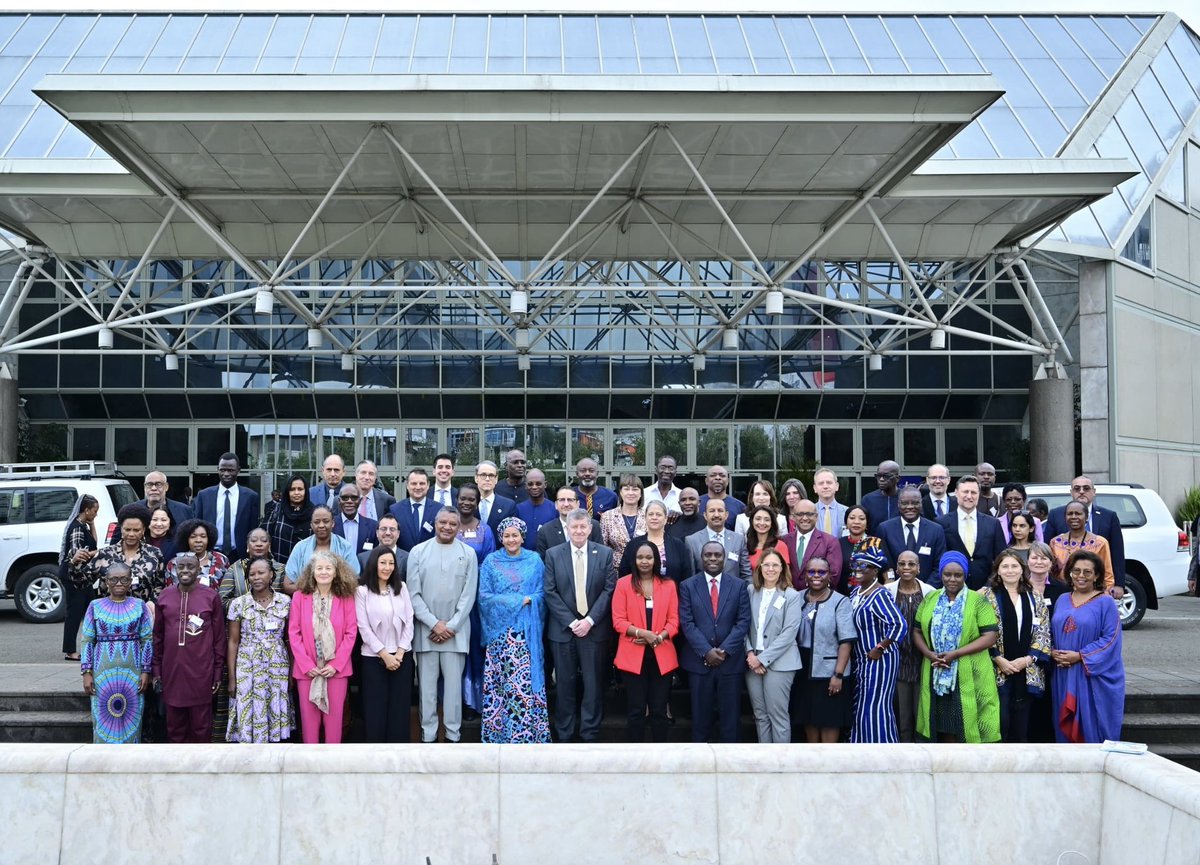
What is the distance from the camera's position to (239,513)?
29.0 ft

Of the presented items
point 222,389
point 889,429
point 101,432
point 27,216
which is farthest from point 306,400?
point 889,429

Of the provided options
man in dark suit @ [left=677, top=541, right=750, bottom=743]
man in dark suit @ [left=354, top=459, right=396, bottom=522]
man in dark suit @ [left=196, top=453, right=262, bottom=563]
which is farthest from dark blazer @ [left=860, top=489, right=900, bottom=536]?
man in dark suit @ [left=196, top=453, right=262, bottom=563]

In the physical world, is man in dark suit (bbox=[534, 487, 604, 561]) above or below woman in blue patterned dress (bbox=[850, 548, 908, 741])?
above

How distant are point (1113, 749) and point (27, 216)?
59.0ft

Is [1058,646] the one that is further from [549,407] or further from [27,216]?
[549,407]

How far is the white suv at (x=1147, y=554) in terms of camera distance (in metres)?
13.1

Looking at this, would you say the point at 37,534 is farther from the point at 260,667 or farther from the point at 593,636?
the point at 593,636

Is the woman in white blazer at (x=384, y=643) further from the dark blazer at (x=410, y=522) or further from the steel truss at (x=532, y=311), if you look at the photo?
the steel truss at (x=532, y=311)

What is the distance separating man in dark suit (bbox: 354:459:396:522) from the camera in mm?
8594

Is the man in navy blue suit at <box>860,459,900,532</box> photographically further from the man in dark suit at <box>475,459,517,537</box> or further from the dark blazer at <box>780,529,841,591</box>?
the man in dark suit at <box>475,459,517,537</box>

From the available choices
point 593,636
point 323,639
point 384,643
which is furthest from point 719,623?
point 323,639

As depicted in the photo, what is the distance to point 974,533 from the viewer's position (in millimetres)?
8398

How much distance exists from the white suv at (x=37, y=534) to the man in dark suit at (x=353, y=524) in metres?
6.69

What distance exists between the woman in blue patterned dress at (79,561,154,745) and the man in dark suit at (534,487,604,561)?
2824mm
